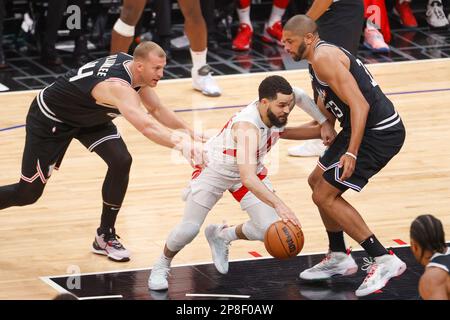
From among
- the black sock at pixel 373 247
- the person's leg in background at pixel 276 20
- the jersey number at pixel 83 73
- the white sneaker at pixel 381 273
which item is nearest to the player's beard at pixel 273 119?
the black sock at pixel 373 247

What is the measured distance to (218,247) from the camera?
770cm

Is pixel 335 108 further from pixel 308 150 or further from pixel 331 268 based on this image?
pixel 308 150

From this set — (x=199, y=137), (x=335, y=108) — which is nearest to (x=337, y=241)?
(x=335, y=108)

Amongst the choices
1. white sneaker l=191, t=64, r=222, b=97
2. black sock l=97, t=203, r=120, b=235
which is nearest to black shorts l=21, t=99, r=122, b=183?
black sock l=97, t=203, r=120, b=235

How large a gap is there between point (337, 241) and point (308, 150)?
8.84ft

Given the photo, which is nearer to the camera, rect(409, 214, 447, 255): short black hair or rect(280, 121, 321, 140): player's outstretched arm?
rect(409, 214, 447, 255): short black hair

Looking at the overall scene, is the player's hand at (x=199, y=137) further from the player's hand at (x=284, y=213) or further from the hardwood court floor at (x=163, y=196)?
the player's hand at (x=284, y=213)

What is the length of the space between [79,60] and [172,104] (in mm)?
1856

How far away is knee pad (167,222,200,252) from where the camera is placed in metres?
7.23

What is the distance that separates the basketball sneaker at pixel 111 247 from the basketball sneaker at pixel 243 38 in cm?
575

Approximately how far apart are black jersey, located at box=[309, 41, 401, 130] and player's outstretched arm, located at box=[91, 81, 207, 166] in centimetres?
91

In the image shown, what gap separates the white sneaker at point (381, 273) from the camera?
708 centimetres

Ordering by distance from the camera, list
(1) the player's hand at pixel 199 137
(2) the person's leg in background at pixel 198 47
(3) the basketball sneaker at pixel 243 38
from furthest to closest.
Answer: (3) the basketball sneaker at pixel 243 38 < (2) the person's leg in background at pixel 198 47 < (1) the player's hand at pixel 199 137

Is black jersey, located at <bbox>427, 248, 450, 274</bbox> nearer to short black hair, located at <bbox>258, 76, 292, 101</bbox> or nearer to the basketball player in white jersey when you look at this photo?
the basketball player in white jersey
